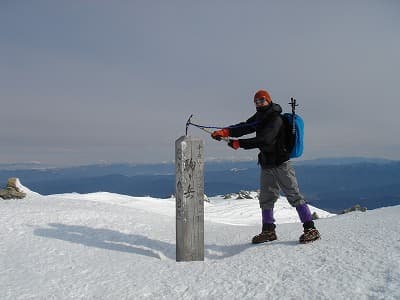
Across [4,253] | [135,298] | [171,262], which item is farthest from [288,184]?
[4,253]

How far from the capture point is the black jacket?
16.4 feet

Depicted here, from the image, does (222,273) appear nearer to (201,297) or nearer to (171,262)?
(201,297)

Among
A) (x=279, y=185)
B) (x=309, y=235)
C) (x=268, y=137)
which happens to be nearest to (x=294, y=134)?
(x=268, y=137)

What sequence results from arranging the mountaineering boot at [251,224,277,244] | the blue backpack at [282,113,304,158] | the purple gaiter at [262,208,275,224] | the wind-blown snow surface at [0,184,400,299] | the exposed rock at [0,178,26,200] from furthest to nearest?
1. the exposed rock at [0,178,26,200]
2. the purple gaiter at [262,208,275,224]
3. the mountaineering boot at [251,224,277,244]
4. the blue backpack at [282,113,304,158]
5. the wind-blown snow surface at [0,184,400,299]

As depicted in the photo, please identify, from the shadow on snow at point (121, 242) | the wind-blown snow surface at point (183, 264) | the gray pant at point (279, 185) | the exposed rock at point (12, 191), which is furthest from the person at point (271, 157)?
the exposed rock at point (12, 191)

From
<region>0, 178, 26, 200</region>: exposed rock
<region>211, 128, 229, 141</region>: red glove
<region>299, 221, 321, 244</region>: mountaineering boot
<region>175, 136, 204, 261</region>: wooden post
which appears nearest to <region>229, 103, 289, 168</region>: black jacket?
<region>211, 128, 229, 141</region>: red glove

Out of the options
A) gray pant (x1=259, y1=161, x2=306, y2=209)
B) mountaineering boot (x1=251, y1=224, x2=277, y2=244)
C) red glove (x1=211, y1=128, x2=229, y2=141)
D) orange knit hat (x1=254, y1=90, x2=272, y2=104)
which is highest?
orange knit hat (x1=254, y1=90, x2=272, y2=104)

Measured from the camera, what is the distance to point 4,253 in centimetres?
538

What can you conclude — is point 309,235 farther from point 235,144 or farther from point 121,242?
point 121,242

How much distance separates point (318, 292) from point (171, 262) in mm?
2258

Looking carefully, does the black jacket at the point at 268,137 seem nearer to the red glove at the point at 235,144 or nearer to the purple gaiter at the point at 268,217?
the red glove at the point at 235,144

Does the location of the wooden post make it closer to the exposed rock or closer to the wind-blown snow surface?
the wind-blown snow surface

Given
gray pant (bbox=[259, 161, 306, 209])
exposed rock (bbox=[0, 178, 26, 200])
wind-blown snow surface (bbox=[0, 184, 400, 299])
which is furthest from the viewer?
exposed rock (bbox=[0, 178, 26, 200])

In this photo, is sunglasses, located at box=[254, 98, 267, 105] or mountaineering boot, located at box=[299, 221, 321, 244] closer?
mountaineering boot, located at box=[299, 221, 321, 244]
